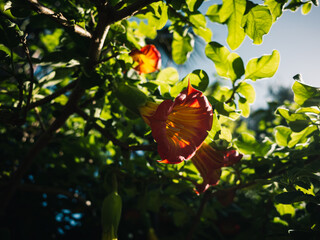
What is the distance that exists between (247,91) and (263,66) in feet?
0.32

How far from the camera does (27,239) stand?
4.73ft

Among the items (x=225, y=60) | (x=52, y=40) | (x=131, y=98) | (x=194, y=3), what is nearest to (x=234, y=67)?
(x=225, y=60)

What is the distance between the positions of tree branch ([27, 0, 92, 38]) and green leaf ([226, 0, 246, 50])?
0.45 meters

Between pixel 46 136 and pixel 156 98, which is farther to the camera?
pixel 46 136

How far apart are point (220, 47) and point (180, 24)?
0.24m

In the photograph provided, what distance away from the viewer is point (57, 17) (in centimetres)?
67

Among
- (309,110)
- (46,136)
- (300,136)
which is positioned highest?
(309,110)

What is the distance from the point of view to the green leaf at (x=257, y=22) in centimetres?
65

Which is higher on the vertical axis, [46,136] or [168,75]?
[168,75]

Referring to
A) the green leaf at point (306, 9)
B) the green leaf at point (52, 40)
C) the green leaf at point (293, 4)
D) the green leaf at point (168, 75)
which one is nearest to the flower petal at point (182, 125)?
the green leaf at point (168, 75)

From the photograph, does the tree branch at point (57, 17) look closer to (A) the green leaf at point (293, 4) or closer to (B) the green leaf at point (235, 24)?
(B) the green leaf at point (235, 24)

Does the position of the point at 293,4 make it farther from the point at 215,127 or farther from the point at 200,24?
the point at 215,127

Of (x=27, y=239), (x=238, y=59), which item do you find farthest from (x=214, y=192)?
(x=27, y=239)

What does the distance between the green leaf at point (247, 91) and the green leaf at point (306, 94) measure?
132mm
